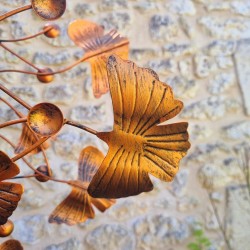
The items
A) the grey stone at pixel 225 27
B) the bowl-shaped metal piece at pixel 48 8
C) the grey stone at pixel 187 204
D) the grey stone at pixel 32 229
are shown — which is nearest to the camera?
the bowl-shaped metal piece at pixel 48 8

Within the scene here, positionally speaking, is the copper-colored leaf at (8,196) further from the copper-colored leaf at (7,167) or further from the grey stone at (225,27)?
the grey stone at (225,27)

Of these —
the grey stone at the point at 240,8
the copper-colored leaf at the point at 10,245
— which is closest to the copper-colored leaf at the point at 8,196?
the copper-colored leaf at the point at 10,245

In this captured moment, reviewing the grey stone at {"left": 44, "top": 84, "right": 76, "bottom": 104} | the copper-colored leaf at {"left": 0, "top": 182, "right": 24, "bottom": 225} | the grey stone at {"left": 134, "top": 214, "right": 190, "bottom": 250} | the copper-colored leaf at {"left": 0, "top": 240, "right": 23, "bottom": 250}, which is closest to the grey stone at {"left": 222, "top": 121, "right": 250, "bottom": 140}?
the grey stone at {"left": 134, "top": 214, "right": 190, "bottom": 250}

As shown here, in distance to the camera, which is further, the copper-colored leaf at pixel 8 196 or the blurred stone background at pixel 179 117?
the blurred stone background at pixel 179 117

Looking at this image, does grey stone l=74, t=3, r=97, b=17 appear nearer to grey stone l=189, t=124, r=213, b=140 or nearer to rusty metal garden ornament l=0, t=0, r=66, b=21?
grey stone l=189, t=124, r=213, b=140

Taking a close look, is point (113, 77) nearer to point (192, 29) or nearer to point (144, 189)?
point (144, 189)
